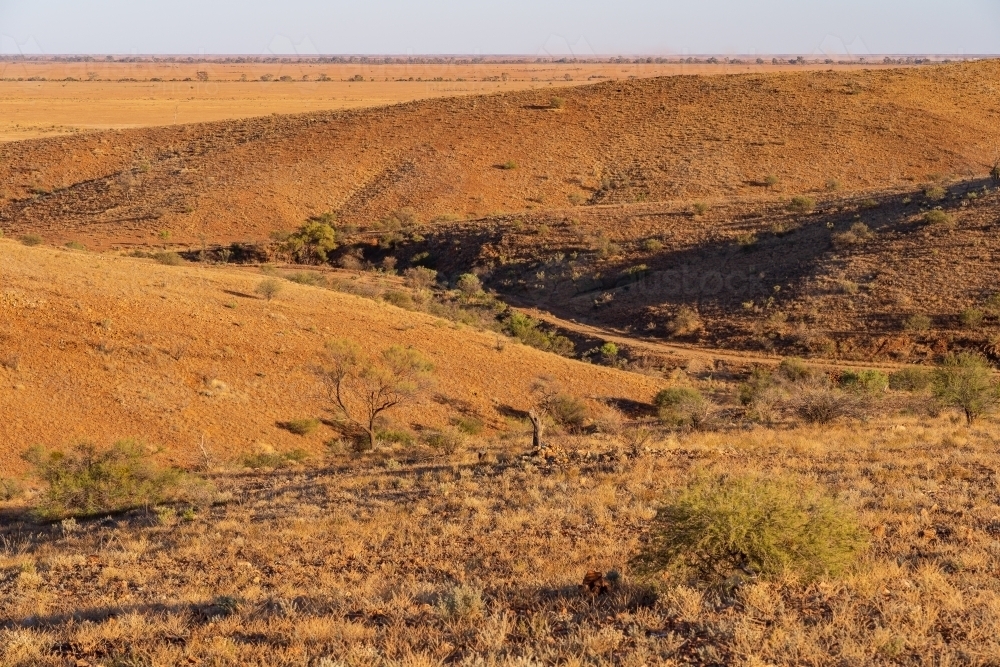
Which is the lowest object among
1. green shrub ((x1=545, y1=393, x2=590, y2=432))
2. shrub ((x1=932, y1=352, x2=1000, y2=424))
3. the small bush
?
green shrub ((x1=545, y1=393, x2=590, y2=432))

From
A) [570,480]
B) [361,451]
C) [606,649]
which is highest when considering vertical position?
[606,649]

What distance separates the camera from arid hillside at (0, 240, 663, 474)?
1653 cm

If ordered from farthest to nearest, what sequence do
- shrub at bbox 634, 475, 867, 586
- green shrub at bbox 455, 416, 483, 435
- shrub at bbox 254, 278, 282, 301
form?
shrub at bbox 254, 278, 282, 301 → green shrub at bbox 455, 416, 483, 435 → shrub at bbox 634, 475, 867, 586

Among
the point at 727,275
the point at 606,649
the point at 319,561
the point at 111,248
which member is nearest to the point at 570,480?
the point at 319,561

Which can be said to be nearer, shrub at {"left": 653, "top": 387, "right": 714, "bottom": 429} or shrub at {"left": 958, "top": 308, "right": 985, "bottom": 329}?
shrub at {"left": 653, "top": 387, "right": 714, "bottom": 429}

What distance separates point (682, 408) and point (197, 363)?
36.3 ft

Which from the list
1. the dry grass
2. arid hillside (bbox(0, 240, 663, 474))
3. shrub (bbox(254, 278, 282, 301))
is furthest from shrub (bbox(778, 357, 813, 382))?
shrub (bbox(254, 278, 282, 301))

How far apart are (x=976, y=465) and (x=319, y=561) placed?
9.16m

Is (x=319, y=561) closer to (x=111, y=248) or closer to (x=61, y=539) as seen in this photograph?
(x=61, y=539)

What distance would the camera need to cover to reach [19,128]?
257 ft

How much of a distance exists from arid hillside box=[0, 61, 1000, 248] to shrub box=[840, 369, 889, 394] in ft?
66.3

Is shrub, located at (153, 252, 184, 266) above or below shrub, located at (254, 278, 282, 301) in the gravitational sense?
below

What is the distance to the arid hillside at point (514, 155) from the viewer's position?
46.8 meters

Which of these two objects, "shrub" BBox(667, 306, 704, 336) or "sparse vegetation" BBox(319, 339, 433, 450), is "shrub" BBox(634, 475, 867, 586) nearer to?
"sparse vegetation" BBox(319, 339, 433, 450)
